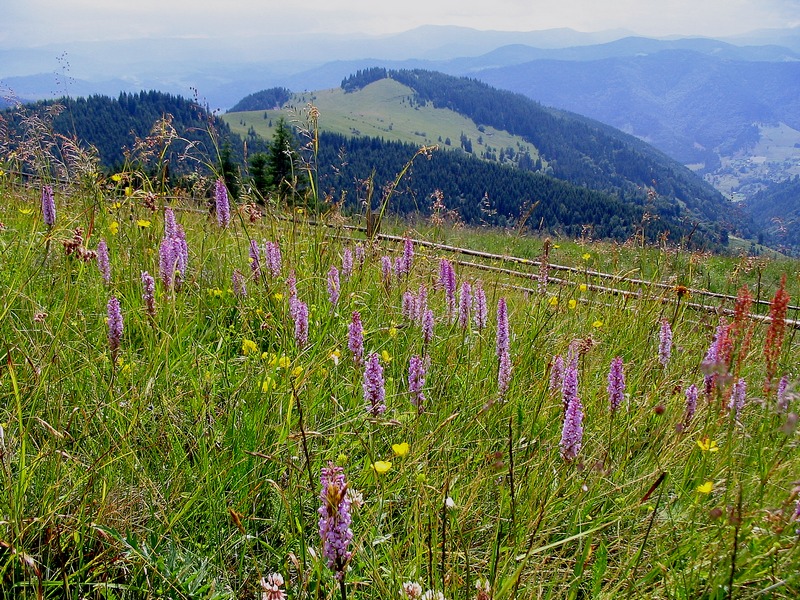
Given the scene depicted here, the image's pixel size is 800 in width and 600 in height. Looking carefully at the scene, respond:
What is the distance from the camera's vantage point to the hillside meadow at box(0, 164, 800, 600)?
6.09 feet

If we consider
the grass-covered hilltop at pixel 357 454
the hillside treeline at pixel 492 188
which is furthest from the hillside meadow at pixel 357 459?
the hillside treeline at pixel 492 188

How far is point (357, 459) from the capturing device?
2.61 m

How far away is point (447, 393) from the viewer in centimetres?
321

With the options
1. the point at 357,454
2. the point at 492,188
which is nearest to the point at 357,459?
the point at 357,454

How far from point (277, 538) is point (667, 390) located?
2623 mm

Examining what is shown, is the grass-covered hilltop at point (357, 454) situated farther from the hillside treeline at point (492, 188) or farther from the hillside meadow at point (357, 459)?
the hillside treeline at point (492, 188)

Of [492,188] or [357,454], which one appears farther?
[492,188]

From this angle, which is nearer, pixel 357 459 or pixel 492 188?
pixel 357 459

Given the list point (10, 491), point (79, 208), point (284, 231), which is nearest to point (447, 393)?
point (10, 491)

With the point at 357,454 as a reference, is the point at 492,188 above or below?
below

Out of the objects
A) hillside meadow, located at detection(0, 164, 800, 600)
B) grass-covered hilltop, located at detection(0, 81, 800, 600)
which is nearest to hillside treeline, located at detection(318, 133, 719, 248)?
grass-covered hilltop, located at detection(0, 81, 800, 600)

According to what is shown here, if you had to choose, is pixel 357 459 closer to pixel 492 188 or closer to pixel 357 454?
pixel 357 454

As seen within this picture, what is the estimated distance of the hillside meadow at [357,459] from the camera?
1856mm

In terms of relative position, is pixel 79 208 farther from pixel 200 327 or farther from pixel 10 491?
pixel 10 491
